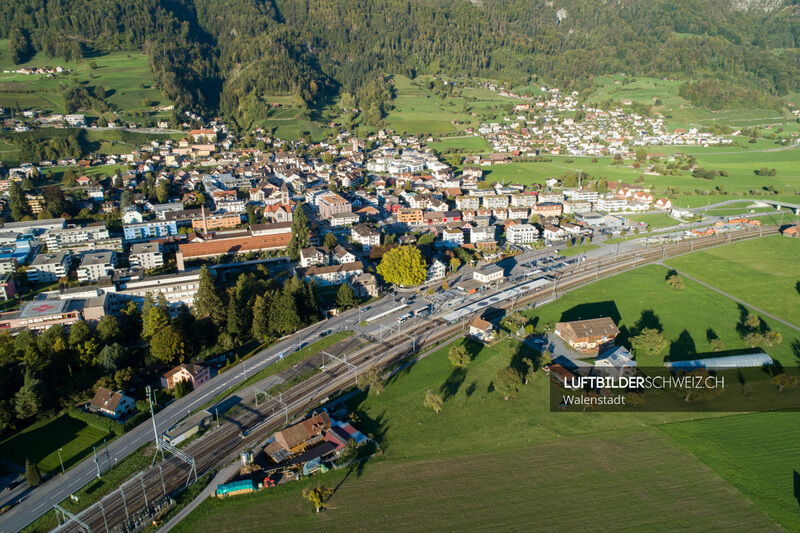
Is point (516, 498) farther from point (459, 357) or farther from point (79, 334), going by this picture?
point (79, 334)

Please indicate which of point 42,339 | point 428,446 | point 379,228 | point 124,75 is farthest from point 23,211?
point 124,75

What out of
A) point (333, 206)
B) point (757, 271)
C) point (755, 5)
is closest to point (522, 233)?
point (757, 271)

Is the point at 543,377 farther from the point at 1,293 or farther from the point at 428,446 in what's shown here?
the point at 1,293

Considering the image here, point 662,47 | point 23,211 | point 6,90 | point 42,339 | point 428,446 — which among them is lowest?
point 428,446

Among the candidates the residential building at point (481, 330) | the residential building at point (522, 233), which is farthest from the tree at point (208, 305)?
the residential building at point (522, 233)

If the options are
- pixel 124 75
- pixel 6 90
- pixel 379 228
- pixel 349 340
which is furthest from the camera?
pixel 124 75
